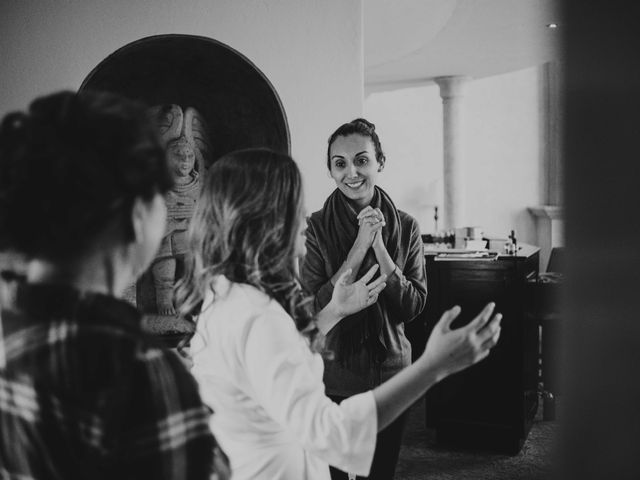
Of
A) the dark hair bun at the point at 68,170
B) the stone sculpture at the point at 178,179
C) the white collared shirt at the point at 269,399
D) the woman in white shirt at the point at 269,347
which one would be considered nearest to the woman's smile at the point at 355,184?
the stone sculpture at the point at 178,179

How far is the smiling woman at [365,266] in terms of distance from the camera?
92.0 inches

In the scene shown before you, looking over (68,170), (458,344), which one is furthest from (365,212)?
(68,170)

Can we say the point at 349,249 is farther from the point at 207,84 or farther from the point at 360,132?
the point at 207,84

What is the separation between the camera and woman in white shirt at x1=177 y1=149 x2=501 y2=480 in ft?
4.07

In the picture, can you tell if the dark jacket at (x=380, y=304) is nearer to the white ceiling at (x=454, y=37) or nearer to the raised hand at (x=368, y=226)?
the raised hand at (x=368, y=226)

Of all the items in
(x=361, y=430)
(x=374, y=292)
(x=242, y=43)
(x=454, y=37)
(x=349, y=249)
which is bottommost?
(x=361, y=430)

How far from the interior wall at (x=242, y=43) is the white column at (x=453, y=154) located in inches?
228

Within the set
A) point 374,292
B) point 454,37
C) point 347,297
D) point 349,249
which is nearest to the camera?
point 347,297

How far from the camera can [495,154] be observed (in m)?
9.29

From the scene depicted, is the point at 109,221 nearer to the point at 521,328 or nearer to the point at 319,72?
the point at 319,72

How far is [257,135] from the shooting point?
305 centimetres

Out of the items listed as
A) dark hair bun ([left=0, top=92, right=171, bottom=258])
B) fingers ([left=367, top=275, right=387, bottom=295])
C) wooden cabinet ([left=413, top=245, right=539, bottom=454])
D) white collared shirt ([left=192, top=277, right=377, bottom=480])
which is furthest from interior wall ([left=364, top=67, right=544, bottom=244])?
dark hair bun ([left=0, top=92, right=171, bottom=258])

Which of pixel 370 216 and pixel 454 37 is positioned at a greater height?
pixel 454 37

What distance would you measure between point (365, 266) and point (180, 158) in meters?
1.01
